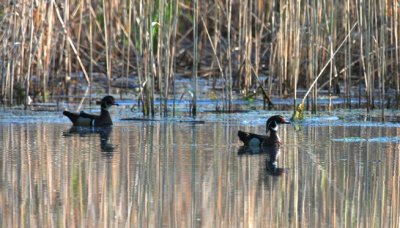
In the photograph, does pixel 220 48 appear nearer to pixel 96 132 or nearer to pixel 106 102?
pixel 106 102

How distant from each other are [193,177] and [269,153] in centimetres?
201

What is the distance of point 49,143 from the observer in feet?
32.7

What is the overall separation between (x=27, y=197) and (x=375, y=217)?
2.18 metres

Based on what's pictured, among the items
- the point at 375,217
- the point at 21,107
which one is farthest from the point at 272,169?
the point at 21,107

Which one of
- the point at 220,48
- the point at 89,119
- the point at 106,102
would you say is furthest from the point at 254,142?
the point at 220,48

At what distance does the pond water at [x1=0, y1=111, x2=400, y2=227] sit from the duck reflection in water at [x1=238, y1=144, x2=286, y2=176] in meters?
0.06

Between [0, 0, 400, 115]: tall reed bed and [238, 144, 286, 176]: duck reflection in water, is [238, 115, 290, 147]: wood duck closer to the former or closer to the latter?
[238, 144, 286, 176]: duck reflection in water

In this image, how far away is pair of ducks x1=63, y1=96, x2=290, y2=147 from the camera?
32.7ft

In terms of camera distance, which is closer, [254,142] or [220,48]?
[254,142]

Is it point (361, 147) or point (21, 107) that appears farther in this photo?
point (21, 107)

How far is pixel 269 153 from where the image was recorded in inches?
380

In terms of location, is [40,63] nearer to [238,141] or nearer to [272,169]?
[238,141]

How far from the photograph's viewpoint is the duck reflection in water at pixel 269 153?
8.37 m

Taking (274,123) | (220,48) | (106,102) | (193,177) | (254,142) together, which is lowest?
(193,177)
